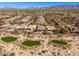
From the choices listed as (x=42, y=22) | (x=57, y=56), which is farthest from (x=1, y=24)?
(x=57, y=56)

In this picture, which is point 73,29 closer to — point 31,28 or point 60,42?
point 60,42

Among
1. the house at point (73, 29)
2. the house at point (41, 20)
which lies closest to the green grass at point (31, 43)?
the house at point (41, 20)

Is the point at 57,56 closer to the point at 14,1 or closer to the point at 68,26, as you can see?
the point at 68,26

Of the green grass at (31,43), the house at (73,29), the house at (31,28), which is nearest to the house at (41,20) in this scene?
the house at (31,28)

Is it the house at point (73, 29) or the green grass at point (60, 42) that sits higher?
the house at point (73, 29)

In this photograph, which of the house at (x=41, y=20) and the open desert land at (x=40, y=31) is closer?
the open desert land at (x=40, y=31)

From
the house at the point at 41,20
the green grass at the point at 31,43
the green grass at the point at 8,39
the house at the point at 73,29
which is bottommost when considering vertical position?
the green grass at the point at 31,43

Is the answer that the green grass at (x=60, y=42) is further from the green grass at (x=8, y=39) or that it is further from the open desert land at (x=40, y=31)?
the green grass at (x=8, y=39)

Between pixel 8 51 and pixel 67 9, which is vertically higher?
pixel 67 9

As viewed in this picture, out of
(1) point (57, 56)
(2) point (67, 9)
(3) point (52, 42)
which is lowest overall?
(1) point (57, 56)
